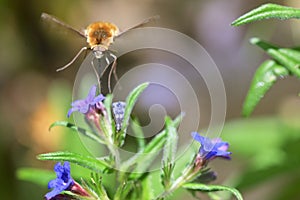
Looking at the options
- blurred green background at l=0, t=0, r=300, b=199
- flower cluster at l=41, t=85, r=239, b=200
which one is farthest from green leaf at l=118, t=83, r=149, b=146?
blurred green background at l=0, t=0, r=300, b=199

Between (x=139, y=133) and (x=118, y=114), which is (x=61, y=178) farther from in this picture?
(x=139, y=133)

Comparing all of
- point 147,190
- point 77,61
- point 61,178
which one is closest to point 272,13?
point 147,190

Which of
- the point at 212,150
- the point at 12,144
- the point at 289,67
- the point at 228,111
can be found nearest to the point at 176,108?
the point at 228,111

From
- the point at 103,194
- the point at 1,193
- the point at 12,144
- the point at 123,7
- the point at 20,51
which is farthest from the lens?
the point at 123,7

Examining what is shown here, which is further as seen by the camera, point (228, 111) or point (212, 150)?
point (228, 111)

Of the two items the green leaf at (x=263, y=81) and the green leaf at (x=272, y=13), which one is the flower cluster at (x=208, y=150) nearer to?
the green leaf at (x=263, y=81)

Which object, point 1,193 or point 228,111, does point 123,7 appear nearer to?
point 228,111
